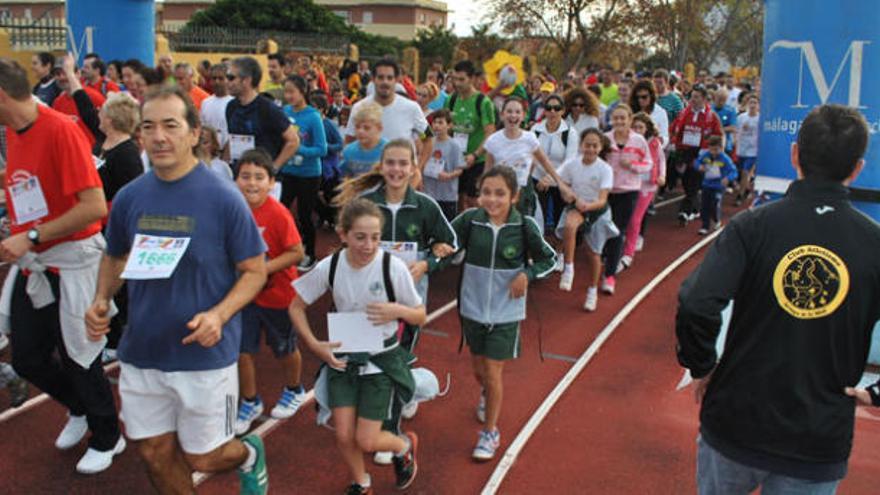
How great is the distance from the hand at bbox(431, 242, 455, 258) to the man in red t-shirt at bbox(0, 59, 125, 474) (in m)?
1.93

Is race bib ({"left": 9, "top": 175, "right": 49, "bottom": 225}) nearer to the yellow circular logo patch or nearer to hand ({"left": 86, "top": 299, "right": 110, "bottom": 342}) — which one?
hand ({"left": 86, "top": 299, "right": 110, "bottom": 342})

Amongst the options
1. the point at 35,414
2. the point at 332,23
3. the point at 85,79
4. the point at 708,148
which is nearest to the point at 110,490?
the point at 35,414

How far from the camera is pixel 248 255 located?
139 inches

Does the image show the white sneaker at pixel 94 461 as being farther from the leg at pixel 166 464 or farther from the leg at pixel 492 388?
the leg at pixel 492 388

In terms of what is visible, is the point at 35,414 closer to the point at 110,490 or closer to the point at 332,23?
the point at 110,490

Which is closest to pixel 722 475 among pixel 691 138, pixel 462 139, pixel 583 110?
pixel 462 139

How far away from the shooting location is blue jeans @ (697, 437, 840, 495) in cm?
282

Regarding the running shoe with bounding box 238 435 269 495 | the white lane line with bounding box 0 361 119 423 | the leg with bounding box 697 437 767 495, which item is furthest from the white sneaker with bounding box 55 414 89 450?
the leg with bounding box 697 437 767 495

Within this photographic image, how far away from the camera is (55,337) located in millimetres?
4570

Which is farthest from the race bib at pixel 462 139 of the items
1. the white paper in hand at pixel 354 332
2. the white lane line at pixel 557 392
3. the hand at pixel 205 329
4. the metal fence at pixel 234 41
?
the metal fence at pixel 234 41

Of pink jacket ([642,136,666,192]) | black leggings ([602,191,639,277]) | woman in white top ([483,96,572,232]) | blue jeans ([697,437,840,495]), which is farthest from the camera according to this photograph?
pink jacket ([642,136,666,192])

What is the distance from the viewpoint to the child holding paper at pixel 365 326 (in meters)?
4.18

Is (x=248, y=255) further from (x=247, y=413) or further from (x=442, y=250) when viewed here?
(x=247, y=413)

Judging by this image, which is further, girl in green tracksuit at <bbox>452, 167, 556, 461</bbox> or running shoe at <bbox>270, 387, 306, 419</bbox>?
running shoe at <bbox>270, 387, 306, 419</bbox>
